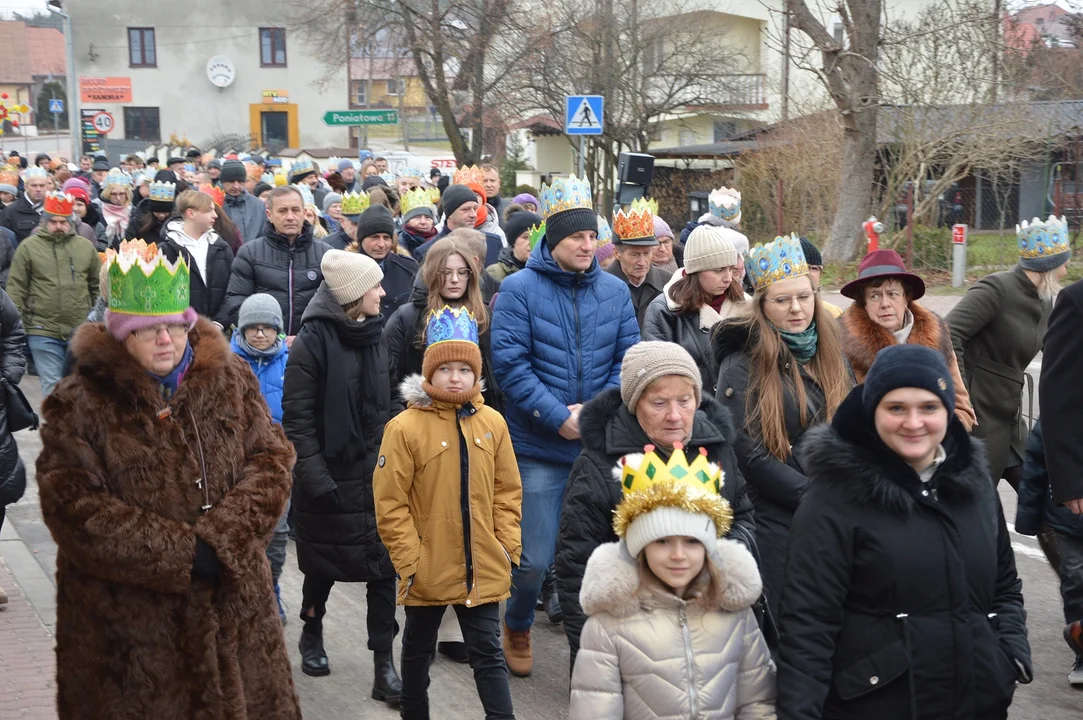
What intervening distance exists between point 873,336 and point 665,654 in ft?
8.55

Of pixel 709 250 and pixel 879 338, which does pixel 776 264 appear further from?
pixel 709 250

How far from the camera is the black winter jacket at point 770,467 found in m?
4.97

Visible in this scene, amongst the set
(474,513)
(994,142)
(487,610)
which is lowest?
(487,610)

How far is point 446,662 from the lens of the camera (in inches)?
265

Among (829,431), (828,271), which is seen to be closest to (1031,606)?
(829,431)

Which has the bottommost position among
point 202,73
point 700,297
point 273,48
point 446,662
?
point 446,662

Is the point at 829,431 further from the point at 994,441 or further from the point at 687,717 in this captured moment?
the point at 994,441

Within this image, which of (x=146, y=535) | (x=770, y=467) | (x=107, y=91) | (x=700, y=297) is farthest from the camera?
(x=107, y=91)

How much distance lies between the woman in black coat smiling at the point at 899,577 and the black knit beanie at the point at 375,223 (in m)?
5.29

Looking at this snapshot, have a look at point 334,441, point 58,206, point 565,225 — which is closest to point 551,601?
point 334,441

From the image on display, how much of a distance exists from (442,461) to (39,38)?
130 metres

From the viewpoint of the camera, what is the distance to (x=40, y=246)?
1127 cm

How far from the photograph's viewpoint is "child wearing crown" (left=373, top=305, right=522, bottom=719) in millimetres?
5332

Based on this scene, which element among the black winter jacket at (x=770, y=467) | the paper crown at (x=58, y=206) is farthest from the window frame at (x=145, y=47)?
the black winter jacket at (x=770, y=467)
